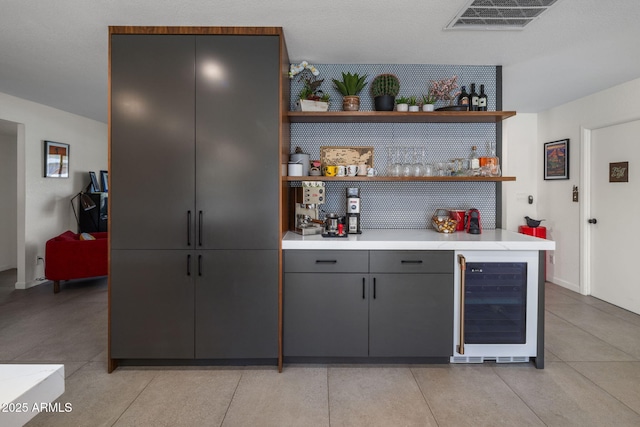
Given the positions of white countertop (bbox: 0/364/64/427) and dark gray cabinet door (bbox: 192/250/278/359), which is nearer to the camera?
white countertop (bbox: 0/364/64/427)

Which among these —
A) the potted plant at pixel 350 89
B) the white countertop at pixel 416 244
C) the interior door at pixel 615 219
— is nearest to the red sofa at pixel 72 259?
the white countertop at pixel 416 244

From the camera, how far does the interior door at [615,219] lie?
3984mm

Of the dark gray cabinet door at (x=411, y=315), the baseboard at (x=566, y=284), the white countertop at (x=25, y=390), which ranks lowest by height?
the baseboard at (x=566, y=284)

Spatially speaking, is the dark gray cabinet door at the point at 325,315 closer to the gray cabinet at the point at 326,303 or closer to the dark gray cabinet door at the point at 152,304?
the gray cabinet at the point at 326,303

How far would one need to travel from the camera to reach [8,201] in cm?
620

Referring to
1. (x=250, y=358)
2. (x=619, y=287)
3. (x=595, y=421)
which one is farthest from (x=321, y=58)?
(x=619, y=287)

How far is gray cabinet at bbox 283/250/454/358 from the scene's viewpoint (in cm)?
264

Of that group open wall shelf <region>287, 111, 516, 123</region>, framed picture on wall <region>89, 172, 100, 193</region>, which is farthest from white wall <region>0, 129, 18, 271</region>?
open wall shelf <region>287, 111, 516, 123</region>

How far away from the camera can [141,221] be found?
8.57 feet

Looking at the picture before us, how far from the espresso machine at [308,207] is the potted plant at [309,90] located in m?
0.61

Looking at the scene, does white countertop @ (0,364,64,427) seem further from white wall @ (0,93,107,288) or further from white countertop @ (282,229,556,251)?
white wall @ (0,93,107,288)

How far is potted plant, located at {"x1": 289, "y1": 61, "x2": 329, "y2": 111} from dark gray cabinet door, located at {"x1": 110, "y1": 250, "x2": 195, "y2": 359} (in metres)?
1.46

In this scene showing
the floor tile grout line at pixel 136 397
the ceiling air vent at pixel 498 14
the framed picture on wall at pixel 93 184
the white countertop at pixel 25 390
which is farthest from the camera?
the framed picture on wall at pixel 93 184

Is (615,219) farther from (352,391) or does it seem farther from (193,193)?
(193,193)
